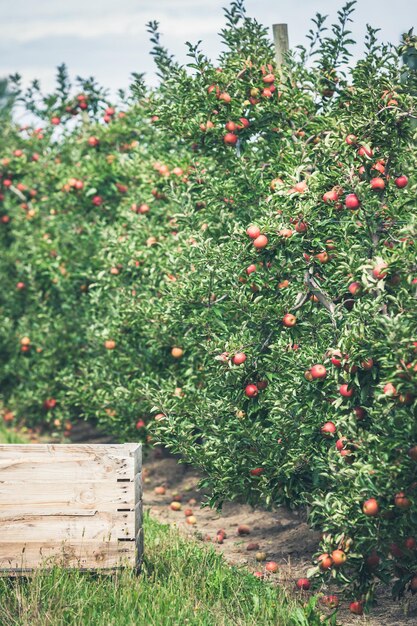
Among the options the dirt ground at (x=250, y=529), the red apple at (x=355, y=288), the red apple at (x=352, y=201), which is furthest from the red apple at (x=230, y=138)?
the dirt ground at (x=250, y=529)

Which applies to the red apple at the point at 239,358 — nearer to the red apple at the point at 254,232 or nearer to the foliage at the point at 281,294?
the foliage at the point at 281,294

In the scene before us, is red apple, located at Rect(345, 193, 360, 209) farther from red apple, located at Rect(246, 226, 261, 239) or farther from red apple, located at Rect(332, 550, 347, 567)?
red apple, located at Rect(332, 550, 347, 567)

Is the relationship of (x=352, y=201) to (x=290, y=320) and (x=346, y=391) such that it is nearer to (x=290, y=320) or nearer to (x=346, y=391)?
(x=290, y=320)

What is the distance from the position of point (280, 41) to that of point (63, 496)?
3540 mm

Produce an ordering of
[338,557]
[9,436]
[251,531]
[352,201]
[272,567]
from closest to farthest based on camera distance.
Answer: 1. [338,557]
2. [352,201]
3. [272,567]
4. [251,531]
5. [9,436]

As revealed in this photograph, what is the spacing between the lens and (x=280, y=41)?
20.0 ft

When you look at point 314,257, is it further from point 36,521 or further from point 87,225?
point 87,225

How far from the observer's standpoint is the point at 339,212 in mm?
4754

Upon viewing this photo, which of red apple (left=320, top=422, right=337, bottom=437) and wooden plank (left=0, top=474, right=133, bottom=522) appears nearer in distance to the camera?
red apple (left=320, top=422, right=337, bottom=437)

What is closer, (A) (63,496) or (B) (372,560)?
(B) (372,560)

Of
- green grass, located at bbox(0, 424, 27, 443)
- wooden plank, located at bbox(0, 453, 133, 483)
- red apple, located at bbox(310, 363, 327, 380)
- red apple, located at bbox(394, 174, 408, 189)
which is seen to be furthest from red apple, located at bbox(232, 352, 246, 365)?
green grass, located at bbox(0, 424, 27, 443)

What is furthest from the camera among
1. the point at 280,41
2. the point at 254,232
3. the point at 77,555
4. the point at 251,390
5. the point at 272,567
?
the point at 280,41

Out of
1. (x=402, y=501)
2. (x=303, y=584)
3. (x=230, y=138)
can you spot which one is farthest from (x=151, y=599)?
(x=230, y=138)

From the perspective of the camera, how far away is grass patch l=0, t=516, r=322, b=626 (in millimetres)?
4332
